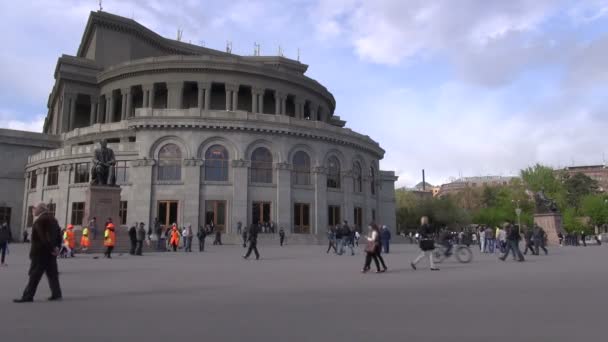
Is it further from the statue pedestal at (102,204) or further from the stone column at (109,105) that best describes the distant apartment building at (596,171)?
the statue pedestal at (102,204)

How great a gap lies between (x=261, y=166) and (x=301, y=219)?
5.74 m

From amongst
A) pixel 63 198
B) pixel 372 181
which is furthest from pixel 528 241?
pixel 63 198

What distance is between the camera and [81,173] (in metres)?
41.7

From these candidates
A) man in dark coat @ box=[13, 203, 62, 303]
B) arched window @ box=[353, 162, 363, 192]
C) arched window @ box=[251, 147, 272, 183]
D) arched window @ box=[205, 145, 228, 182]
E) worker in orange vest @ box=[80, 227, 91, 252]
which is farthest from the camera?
arched window @ box=[353, 162, 363, 192]

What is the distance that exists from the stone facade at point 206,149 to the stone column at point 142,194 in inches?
3.1

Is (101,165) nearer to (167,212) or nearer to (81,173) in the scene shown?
(167,212)

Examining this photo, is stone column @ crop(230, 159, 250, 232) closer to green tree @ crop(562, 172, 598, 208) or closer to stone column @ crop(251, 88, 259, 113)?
stone column @ crop(251, 88, 259, 113)

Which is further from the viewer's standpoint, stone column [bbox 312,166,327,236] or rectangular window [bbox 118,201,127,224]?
stone column [bbox 312,166,327,236]

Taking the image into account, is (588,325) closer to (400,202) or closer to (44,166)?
(44,166)

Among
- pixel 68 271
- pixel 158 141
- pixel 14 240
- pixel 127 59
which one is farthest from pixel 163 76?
pixel 68 271

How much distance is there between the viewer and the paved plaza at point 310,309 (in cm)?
589

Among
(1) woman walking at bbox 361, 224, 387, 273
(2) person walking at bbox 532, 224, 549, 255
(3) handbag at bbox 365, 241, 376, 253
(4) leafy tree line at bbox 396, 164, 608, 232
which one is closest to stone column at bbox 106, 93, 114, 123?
(2) person walking at bbox 532, 224, 549, 255

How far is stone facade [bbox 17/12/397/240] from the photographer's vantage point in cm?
3878

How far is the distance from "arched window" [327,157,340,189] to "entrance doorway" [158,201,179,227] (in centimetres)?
1379
